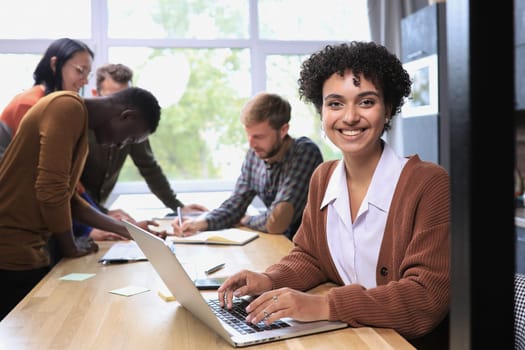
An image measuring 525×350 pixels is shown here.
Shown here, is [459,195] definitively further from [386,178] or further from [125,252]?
[125,252]

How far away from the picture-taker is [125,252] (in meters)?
2.12

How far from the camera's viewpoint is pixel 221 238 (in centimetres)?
236

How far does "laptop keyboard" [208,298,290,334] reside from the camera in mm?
1169

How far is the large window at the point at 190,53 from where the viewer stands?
16.0ft

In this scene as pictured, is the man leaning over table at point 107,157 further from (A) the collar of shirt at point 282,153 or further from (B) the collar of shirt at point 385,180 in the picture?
(B) the collar of shirt at point 385,180

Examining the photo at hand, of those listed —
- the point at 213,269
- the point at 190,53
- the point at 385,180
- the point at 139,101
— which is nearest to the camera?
the point at 385,180

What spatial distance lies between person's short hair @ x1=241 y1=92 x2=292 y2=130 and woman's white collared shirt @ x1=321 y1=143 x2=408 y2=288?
3.77 feet

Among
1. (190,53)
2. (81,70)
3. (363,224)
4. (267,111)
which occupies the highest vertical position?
(190,53)

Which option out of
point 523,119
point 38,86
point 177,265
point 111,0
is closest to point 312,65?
point 177,265

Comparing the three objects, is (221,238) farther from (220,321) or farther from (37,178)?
(220,321)

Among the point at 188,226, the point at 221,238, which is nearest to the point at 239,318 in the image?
the point at 221,238

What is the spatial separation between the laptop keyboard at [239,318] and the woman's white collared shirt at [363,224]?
30cm

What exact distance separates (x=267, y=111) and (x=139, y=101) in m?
0.63

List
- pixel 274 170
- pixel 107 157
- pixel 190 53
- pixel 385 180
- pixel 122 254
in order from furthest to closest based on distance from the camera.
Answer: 1. pixel 190 53
2. pixel 107 157
3. pixel 274 170
4. pixel 122 254
5. pixel 385 180
